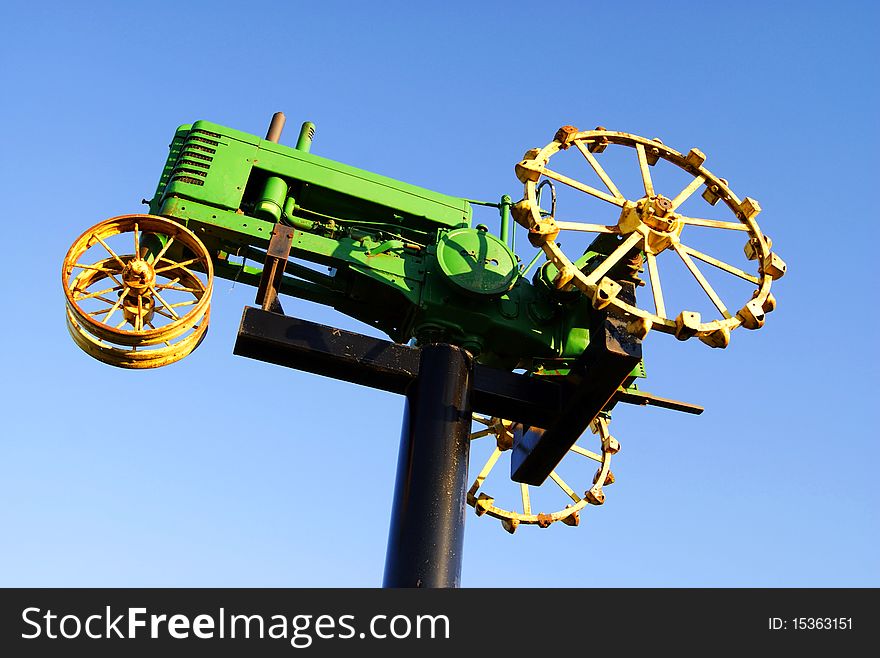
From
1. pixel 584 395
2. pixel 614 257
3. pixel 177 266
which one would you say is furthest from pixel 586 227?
pixel 177 266

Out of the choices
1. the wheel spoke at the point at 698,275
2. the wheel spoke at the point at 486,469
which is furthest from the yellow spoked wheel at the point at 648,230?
the wheel spoke at the point at 486,469

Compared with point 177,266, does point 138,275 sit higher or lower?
lower

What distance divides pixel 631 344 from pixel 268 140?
4.90 m

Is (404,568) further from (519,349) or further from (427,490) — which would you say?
(519,349)

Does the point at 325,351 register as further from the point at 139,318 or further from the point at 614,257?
the point at 614,257

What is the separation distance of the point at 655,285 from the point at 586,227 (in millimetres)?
854

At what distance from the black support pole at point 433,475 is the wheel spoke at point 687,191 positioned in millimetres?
2559

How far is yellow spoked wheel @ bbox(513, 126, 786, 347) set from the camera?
379 inches

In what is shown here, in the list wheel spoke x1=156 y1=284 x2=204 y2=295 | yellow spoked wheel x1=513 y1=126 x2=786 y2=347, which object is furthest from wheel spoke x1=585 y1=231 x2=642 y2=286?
wheel spoke x1=156 y1=284 x2=204 y2=295

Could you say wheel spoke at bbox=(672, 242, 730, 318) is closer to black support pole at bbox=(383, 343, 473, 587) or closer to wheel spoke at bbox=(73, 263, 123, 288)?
black support pole at bbox=(383, 343, 473, 587)

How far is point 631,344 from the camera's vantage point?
9.79 meters

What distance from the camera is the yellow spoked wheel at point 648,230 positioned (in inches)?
379

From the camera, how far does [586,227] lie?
33.0 feet

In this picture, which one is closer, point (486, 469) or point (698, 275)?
point (698, 275)
